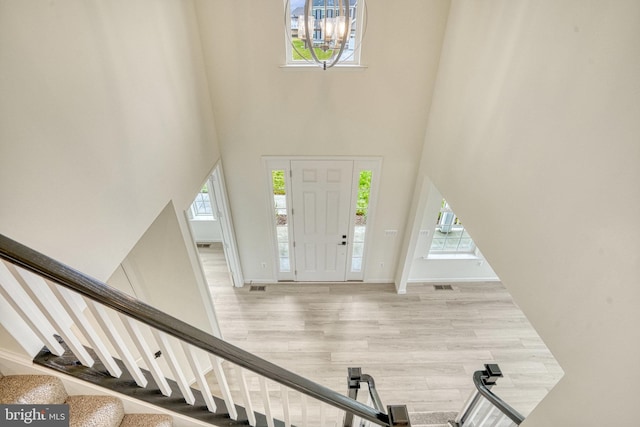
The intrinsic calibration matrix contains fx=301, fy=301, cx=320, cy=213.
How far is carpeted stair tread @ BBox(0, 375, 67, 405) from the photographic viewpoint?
117 centimetres

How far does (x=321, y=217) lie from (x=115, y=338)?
3.16 m

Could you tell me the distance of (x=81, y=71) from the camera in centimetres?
154

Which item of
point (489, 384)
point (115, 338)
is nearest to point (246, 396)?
point (115, 338)

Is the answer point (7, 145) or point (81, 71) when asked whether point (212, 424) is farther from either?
point (81, 71)

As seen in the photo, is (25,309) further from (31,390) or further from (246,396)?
(246,396)

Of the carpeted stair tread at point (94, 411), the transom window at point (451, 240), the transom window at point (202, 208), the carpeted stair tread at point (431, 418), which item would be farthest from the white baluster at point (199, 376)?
the transom window at point (202, 208)

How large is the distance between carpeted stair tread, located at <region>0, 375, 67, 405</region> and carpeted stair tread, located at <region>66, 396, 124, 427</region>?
0.21ft

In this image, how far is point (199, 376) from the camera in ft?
4.53

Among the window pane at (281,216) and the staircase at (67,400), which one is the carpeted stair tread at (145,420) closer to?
the staircase at (67,400)

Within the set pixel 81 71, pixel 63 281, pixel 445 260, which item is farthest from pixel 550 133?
pixel 445 260

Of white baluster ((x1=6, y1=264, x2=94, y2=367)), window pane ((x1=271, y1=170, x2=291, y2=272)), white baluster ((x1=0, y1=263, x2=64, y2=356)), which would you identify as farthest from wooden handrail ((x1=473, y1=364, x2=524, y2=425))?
window pane ((x1=271, y1=170, x2=291, y2=272))

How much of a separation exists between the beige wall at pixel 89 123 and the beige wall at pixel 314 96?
2.03ft

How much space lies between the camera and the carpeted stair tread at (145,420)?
138 cm

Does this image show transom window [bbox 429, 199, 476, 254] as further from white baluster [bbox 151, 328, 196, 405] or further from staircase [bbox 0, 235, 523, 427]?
white baluster [bbox 151, 328, 196, 405]
